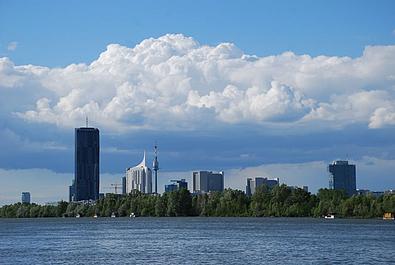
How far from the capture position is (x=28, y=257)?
76.3 m

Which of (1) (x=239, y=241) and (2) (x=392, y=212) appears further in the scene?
(2) (x=392, y=212)

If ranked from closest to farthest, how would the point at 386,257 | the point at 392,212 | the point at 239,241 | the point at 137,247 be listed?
the point at 386,257, the point at 137,247, the point at 239,241, the point at 392,212

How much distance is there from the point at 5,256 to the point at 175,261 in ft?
57.0

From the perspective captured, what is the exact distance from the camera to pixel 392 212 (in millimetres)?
197375

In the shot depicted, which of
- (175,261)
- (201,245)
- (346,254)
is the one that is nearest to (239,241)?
(201,245)

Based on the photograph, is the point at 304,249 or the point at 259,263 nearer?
the point at 259,263

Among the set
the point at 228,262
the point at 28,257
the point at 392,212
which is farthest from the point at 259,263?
the point at 392,212

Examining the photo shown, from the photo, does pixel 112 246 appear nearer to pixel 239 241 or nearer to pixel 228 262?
pixel 239 241

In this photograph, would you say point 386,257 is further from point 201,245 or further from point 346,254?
point 201,245

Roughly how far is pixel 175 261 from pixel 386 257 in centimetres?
1935

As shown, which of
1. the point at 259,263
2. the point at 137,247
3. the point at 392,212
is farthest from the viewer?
the point at 392,212

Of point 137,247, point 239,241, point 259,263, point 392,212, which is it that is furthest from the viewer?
point 392,212

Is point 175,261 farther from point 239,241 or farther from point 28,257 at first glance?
point 239,241

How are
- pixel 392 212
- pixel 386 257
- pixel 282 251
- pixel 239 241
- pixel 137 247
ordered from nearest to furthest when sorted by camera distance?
pixel 386 257
pixel 282 251
pixel 137 247
pixel 239 241
pixel 392 212
